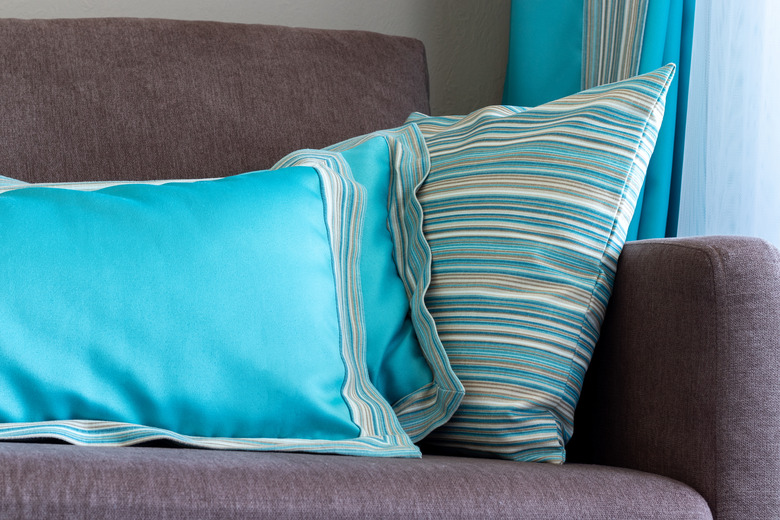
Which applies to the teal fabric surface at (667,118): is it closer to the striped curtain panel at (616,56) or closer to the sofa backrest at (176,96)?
the striped curtain panel at (616,56)

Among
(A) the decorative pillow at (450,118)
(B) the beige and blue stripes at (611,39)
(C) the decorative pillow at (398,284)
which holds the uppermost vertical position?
(B) the beige and blue stripes at (611,39)

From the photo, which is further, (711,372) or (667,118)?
(667,118)

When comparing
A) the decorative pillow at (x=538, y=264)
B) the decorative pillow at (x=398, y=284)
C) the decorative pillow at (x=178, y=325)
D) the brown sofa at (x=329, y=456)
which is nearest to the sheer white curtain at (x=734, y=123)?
the decorative pillow at (x=538, y=264)

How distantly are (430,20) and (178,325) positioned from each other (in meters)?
1.21

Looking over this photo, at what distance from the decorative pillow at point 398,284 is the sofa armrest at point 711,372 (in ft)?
0.70

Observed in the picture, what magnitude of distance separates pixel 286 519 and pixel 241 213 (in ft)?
1.18

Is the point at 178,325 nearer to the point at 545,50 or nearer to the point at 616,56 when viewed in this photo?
the point at 616,56

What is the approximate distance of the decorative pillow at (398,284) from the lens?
91 cm

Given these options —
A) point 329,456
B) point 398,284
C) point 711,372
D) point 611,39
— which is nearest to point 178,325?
point 329,456

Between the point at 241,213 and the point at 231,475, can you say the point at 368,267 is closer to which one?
the point at 241,213

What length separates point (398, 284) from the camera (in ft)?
3.21

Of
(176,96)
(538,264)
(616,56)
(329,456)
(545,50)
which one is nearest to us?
(329,456)

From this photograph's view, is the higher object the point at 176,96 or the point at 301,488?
the point at 176,96

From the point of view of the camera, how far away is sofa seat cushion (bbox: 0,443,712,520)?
54cm
